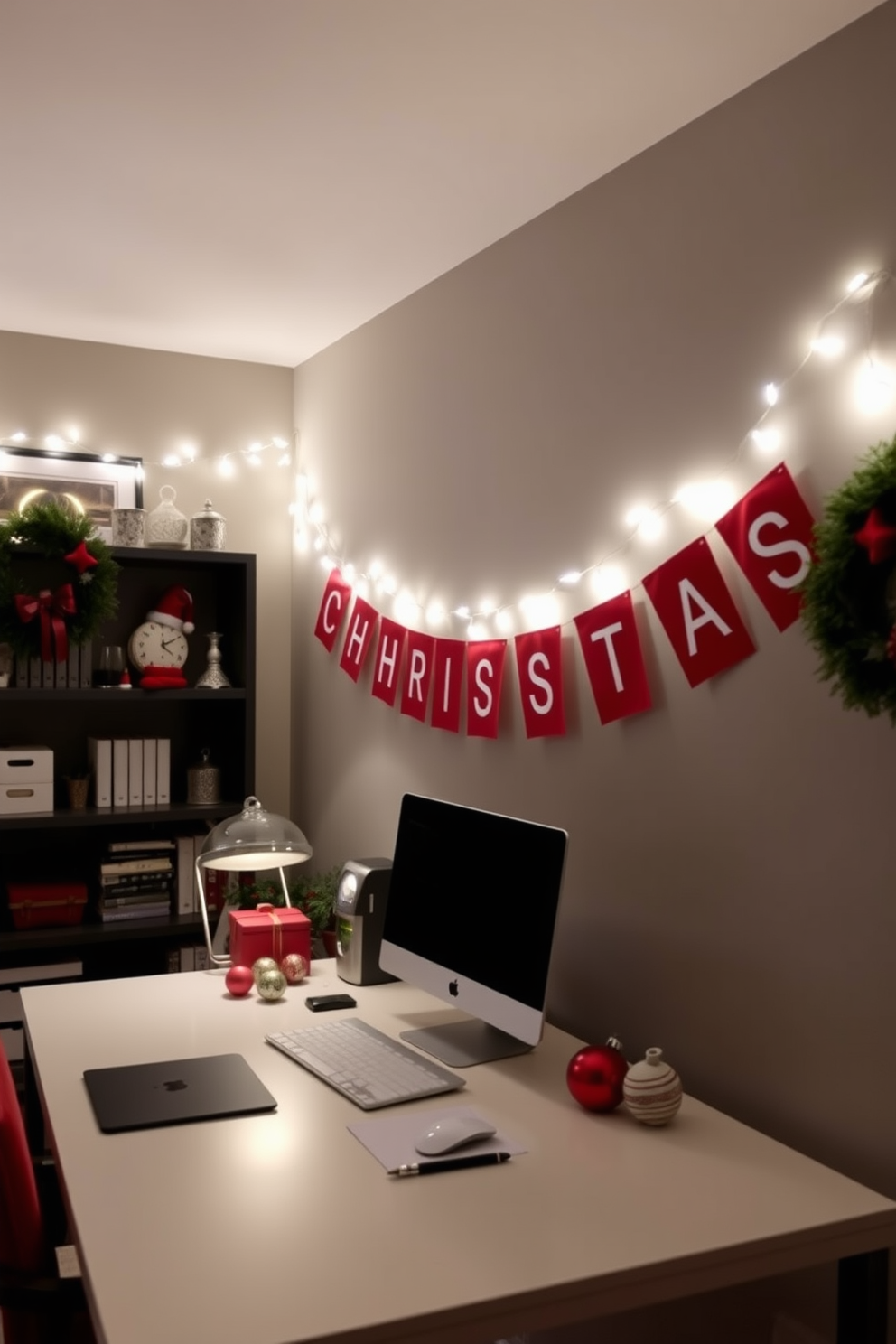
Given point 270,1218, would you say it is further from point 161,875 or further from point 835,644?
point 161,875

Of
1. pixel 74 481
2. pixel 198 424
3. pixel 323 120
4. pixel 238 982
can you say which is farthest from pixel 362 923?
pixel 198 424

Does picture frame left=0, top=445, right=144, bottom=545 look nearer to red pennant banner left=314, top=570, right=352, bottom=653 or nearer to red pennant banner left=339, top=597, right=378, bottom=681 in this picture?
red pennant banner left=314, top=570, right=352, bottom=653

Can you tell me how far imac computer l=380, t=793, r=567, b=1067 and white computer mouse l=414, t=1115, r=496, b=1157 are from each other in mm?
257

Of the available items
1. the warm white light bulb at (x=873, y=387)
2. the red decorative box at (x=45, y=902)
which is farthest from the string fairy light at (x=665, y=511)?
the red decorative box at (x=45, y=902)

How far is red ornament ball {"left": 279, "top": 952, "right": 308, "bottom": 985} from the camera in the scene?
2.62 metres

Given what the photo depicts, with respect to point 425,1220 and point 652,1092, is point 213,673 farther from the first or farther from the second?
point 425,1220

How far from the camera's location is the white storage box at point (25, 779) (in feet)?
11.1

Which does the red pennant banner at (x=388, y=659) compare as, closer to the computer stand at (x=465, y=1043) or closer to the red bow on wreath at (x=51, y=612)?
Result: the red bow on wreath at (x=51, y=612)

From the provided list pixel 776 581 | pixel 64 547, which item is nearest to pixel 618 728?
pixel 776 581

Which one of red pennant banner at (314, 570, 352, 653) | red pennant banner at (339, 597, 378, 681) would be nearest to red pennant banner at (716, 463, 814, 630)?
red pennant banner at (339, 597, 378, 681)

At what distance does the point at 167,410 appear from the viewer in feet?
12.5

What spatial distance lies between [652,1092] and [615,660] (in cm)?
83

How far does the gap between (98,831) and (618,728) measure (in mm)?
2058

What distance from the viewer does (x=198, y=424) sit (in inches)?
152
